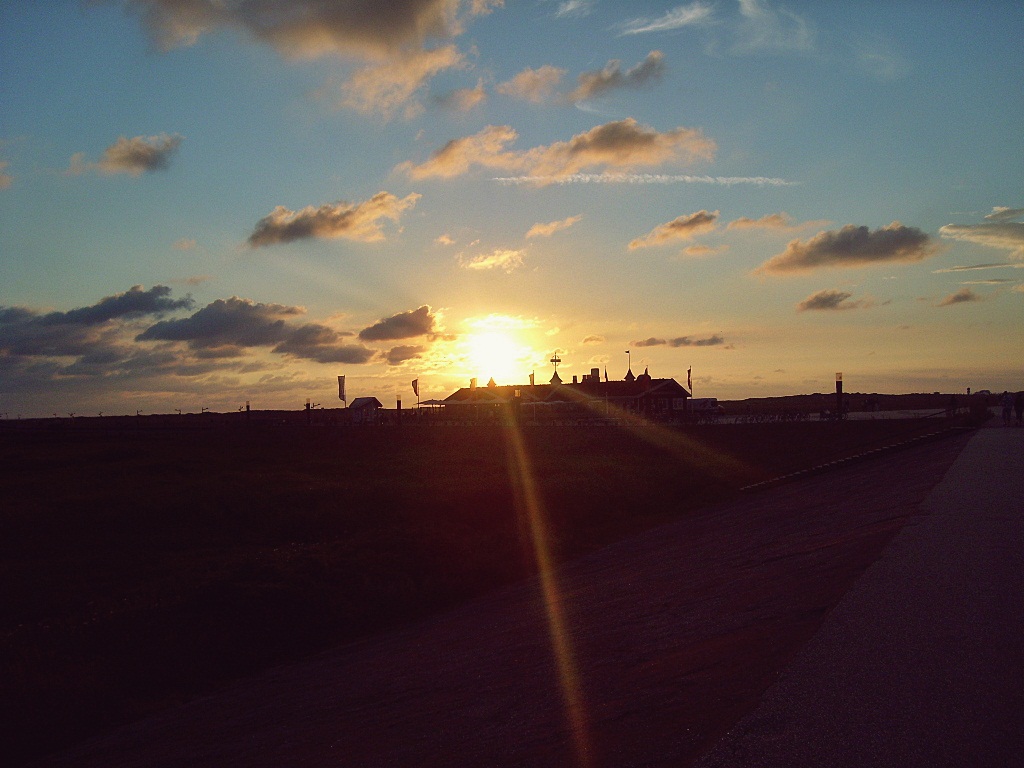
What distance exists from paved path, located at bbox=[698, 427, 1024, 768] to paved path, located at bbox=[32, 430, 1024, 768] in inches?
0.7

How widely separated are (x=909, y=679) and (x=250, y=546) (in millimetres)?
18707

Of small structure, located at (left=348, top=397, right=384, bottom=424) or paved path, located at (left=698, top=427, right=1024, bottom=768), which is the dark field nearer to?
paved path, located at (left=698, top=427, right=1024, bottom=768)

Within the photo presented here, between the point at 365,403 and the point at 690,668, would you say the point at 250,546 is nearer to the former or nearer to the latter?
the point at 690,668

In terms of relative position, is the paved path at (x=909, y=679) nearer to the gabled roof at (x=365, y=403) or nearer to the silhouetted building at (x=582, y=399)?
the silhouetted building at (x=582, y=399)

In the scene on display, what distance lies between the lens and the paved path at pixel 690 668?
4.95 metres

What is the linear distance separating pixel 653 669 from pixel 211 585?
473 inches

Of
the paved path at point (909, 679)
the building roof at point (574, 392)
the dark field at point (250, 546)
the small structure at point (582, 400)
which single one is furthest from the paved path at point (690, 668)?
the building roof at point (574, 392)

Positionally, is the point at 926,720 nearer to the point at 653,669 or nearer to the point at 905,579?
the point at 653,669

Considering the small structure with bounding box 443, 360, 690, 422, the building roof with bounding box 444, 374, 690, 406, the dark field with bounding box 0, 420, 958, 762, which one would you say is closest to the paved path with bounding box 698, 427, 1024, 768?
the dark field with bounding box 0, 420, 958, 762

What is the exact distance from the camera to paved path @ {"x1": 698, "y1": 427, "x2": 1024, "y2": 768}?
431cm

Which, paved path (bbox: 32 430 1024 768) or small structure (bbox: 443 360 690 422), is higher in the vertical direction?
small structure (bbox: 443 360 690 422)

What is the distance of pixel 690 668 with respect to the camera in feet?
22.0

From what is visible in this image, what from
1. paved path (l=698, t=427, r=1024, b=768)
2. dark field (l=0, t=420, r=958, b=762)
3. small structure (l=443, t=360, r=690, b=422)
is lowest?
dark field (l=0, t=420, r=958, b=762)

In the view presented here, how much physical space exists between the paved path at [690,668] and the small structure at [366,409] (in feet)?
275
